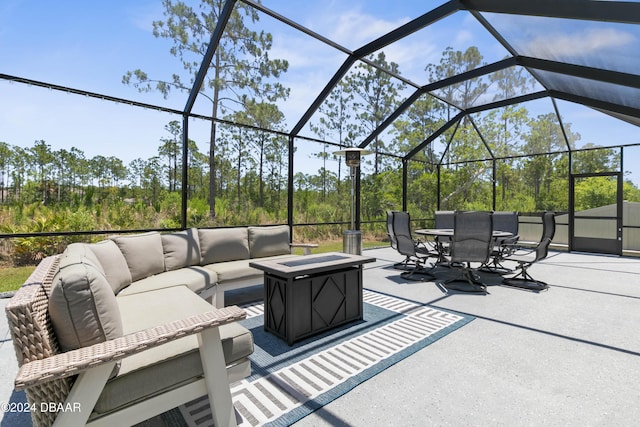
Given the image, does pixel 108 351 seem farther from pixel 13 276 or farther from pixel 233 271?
pixel 13 276

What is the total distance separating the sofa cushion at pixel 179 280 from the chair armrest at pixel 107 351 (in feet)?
5.17

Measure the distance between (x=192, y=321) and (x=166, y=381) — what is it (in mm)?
326

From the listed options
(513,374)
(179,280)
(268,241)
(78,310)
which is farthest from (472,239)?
(78,310)

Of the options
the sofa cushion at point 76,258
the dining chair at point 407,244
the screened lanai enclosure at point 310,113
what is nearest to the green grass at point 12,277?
the screened lanai enclosure at point 310,113

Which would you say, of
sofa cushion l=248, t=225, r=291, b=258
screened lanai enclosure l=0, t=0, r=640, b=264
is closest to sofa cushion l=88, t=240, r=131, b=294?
screened lanai enclosure l=0, t=0, r=640, b=264

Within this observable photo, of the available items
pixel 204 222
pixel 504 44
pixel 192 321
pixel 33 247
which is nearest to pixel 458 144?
pixel 504 44

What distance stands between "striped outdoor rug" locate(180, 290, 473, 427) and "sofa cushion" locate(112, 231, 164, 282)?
1.15 metres

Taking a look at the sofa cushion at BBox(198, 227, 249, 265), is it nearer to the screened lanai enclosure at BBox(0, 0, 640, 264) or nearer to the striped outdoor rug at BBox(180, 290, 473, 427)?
the striped outdoor rug at BBox(180, 290, 473, 427)

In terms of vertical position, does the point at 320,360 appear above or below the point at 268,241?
below

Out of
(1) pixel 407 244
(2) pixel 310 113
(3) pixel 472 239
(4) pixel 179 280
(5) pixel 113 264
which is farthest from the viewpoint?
(2) pixel 310 113

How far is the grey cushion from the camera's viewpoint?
126cm

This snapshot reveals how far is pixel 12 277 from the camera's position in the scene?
17.8ft

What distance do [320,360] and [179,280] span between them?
1.58 m

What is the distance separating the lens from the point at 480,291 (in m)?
4.32
